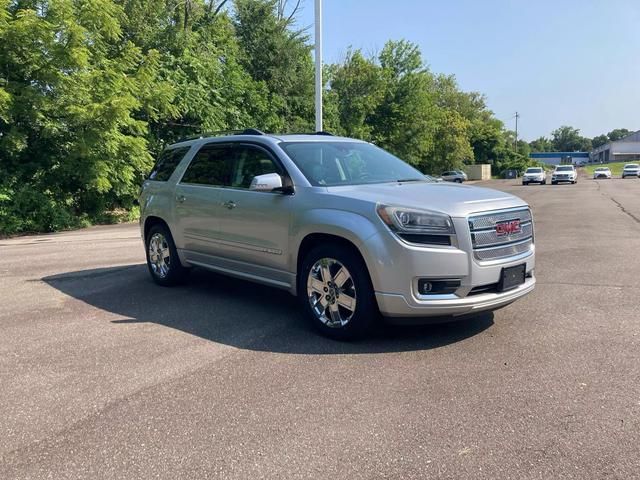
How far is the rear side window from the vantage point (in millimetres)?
7254

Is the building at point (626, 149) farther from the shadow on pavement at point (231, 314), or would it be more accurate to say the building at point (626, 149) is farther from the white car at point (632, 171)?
the shadow on pavement at point (231, 314)

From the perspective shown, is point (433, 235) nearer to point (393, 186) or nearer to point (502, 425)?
point (393, 186)

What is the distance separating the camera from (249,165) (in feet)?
19.6

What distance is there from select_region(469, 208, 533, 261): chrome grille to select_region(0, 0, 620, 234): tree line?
13.0 meters

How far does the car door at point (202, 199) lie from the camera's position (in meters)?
6.26

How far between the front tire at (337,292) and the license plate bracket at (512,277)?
1.11m

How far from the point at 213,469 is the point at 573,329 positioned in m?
3.72

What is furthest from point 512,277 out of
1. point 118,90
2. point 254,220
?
point 118,90

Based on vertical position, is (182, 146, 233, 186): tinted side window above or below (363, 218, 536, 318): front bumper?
above

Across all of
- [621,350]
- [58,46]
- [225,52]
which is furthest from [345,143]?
[225,52]

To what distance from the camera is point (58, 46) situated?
579 inches

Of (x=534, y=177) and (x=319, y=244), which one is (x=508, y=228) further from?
(x=534, y=177)

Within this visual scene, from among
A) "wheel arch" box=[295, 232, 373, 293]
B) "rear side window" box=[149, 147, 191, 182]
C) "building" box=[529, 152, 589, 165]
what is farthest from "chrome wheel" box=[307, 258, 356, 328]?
"building" box=[529, 152, 589, 165]

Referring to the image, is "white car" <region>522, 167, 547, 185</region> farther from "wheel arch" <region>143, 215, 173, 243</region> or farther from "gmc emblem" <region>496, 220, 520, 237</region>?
"gmc emblem" <region>496, 220, 520, 237</region>
